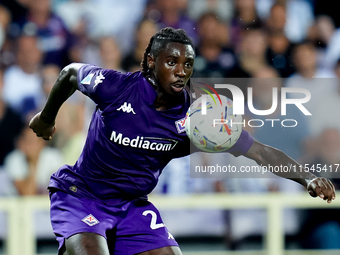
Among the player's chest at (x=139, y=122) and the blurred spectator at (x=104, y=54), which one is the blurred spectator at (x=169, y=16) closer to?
the blurred spectator at (x=104, y=54)

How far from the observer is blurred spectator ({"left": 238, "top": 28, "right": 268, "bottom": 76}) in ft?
18.4

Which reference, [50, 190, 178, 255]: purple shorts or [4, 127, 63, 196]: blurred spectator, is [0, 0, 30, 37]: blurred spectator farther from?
[50, 190, 178, 255]: purple shorts

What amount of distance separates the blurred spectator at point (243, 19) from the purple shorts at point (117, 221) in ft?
11.2

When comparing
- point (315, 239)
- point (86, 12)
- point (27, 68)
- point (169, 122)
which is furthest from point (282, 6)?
point (169, 122)

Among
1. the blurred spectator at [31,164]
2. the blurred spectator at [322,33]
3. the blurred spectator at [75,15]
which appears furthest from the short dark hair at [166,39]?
the blurred spectator at [322,33]

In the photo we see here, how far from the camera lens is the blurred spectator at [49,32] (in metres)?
5.61

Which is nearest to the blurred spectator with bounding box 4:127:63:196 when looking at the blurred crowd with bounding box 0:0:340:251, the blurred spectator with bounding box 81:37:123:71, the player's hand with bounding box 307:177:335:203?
the blurred crowd with bounding box 0:0:340:251

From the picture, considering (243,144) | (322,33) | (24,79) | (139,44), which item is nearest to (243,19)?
(322,33)

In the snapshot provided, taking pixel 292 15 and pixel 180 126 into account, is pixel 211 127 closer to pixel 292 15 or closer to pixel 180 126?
pixel 180 126

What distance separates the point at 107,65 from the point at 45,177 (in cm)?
151

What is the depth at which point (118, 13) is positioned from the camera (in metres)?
5.80

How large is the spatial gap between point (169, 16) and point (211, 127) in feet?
10.3

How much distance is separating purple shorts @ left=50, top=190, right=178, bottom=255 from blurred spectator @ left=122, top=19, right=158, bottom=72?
9.48 feet

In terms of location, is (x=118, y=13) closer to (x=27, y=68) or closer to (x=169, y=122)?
(x=27, y=68)
